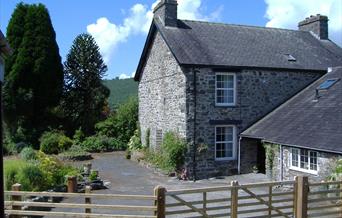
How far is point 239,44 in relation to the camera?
22484 mm

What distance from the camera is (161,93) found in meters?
22.9

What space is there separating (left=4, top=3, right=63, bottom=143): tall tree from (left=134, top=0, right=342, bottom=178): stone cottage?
8622mm

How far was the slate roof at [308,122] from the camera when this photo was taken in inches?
609

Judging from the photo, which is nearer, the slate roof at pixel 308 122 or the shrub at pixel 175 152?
the slate roof at pixel 308 122

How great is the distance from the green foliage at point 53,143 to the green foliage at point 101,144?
126 cm

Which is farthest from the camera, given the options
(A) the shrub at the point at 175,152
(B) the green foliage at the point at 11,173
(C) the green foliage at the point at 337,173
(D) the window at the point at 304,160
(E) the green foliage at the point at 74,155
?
(E) the green foliage at the point at 74,155

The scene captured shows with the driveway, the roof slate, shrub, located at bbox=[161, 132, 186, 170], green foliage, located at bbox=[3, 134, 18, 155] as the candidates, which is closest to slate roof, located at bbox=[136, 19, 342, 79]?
the roof slate

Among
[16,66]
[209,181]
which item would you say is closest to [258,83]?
[209,181]

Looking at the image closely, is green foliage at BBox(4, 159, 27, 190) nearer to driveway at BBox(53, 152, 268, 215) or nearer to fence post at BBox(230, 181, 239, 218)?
driveway at BBox(53, 152, 268, 215)

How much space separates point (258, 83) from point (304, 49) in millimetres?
4838

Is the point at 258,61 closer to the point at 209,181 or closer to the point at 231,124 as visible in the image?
the point at 231,124

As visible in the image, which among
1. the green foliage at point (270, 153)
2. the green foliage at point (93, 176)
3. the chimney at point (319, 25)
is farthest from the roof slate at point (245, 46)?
the green foliage at point (93, 176)

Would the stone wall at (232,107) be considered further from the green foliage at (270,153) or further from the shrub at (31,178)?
the shrub at (31,178)

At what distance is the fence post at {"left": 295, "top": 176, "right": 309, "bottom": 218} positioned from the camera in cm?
1009
